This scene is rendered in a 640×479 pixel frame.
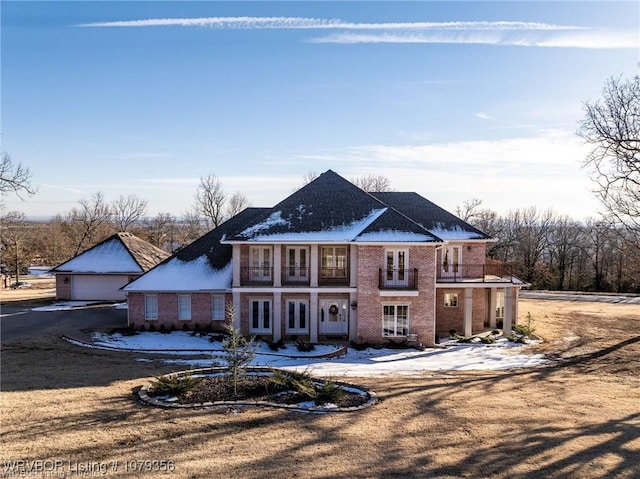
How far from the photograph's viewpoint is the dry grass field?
983 cm

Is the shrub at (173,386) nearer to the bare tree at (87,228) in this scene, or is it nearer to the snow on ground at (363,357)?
the snow on ground at (363,357)

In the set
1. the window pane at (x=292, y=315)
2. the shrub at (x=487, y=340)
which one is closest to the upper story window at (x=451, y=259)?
the shrub at (x=487, y=340)

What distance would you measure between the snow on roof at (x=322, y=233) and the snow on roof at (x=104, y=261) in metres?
14.0

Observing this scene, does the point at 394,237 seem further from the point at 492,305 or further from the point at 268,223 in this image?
the point at 492,305

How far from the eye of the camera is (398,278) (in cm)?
2444

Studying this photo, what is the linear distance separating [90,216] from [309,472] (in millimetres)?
67473

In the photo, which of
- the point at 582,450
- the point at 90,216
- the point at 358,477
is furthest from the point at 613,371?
the point at 90,216

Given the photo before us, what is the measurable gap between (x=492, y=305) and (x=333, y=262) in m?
10.5

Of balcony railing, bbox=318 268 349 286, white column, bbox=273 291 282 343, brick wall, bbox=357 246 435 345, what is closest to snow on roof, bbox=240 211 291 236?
balcony railing, bbox=318 268 349 286

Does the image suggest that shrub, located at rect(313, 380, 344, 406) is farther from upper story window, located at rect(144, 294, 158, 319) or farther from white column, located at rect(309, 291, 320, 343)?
upper story window, located at rect(144, 294, 158, 319)

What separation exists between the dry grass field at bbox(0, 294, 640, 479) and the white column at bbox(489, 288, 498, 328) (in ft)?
35.2

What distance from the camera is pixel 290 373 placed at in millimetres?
15844

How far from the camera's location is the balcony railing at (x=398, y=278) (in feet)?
79.7

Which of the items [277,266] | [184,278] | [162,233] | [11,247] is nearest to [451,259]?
[277,266]
